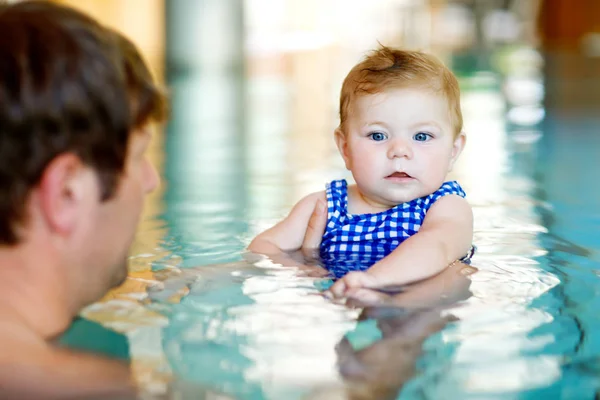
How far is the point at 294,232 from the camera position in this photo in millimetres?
2719

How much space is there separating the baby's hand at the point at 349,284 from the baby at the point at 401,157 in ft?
0.75

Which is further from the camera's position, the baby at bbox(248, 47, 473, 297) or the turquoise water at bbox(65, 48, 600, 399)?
the baby at bbox(248, 47, 473, 297)

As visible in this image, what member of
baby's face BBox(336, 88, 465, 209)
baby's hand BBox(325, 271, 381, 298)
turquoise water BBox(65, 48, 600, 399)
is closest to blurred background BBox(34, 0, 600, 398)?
turquoise water BBox(65, 48, 600, 399)

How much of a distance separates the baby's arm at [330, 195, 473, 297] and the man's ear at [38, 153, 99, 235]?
77 centimetres

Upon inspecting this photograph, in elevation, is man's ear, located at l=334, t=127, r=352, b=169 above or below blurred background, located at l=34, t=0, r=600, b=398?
Answer: above

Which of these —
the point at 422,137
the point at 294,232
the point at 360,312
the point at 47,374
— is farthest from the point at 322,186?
the point at 47,374

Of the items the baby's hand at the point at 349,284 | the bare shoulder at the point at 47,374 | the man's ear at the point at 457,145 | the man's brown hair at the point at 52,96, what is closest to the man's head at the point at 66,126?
the man's brown hair at the point at 52,96

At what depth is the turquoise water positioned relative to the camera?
1.63 m

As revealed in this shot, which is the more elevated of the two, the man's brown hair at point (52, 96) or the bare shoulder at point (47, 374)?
the man's brown hair at point (52, 96)

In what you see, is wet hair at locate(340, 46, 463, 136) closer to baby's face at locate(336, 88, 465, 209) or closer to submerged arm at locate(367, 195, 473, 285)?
baby's face at locate(336, 88, 465, 209)

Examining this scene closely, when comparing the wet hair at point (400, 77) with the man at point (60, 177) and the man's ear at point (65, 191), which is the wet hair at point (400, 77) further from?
the man's ear at point (65, 191)

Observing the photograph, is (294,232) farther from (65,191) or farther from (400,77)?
(65,191)

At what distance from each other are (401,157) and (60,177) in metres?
1.20

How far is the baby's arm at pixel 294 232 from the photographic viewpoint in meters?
2.69
